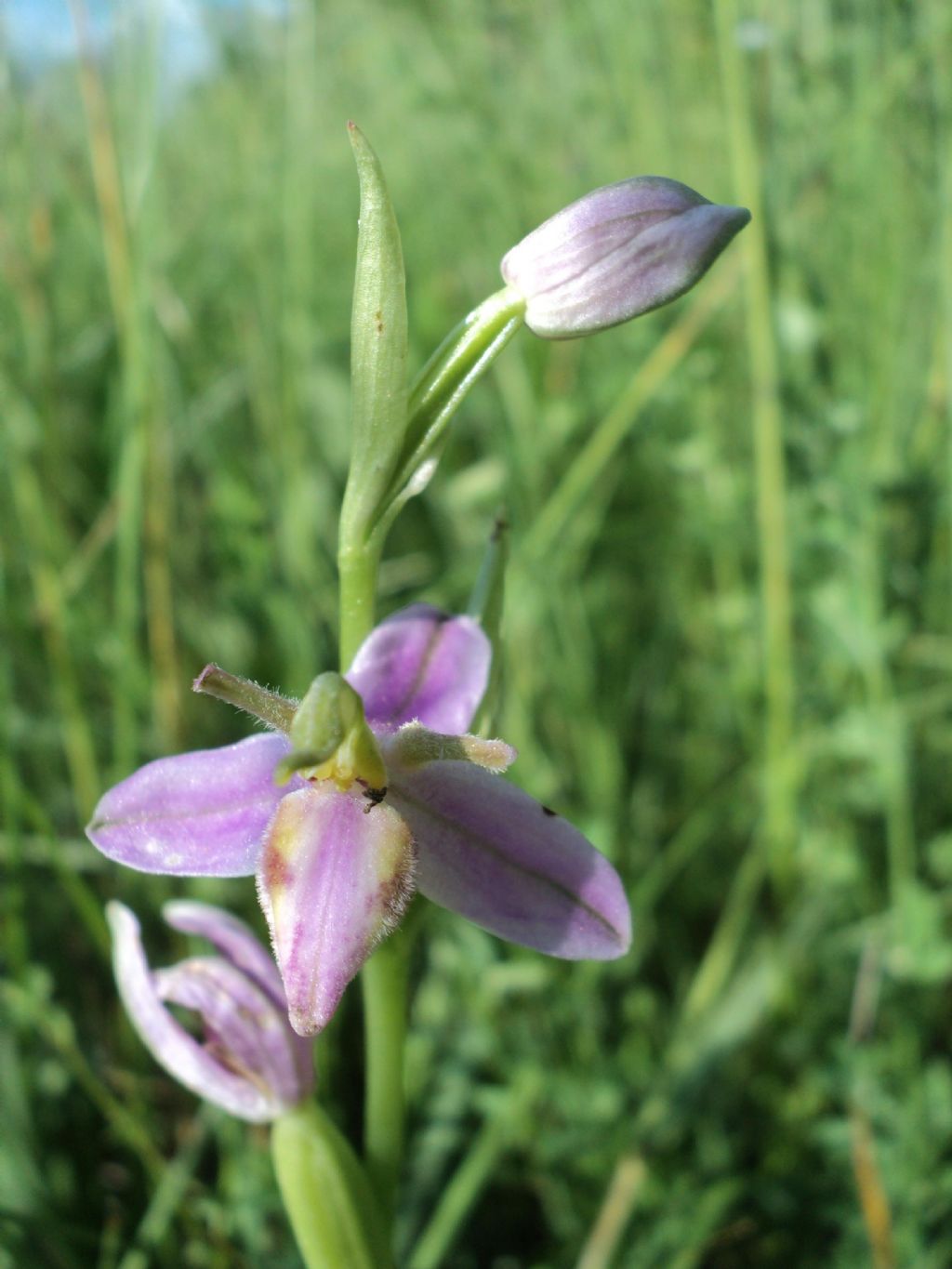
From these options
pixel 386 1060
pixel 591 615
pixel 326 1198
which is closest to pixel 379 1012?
pixel 386 1060

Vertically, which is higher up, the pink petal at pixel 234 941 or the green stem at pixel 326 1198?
the pink petal at pixel 234 941

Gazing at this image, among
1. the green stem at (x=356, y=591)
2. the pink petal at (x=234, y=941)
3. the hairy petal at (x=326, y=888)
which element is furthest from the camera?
the pink petal at (x=234, y=941)

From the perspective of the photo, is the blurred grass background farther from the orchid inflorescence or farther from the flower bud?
the flower bud

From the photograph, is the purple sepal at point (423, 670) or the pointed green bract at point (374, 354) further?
the purple sepal at point (423, 670)

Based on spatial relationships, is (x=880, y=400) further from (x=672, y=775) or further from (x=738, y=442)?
(x=672, y=775)

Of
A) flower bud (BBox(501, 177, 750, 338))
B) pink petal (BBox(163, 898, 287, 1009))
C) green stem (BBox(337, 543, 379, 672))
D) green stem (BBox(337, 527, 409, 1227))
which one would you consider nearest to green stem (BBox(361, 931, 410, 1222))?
green stem (BBox(337, 527, 409, 1227))

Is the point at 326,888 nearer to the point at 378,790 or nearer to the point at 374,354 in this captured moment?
the point at 378,790

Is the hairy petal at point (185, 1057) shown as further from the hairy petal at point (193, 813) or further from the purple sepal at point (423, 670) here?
the purple sepal at point (423, 670)

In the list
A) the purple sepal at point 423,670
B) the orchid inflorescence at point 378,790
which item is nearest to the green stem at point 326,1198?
the orchid inflorescence at point 378,790
